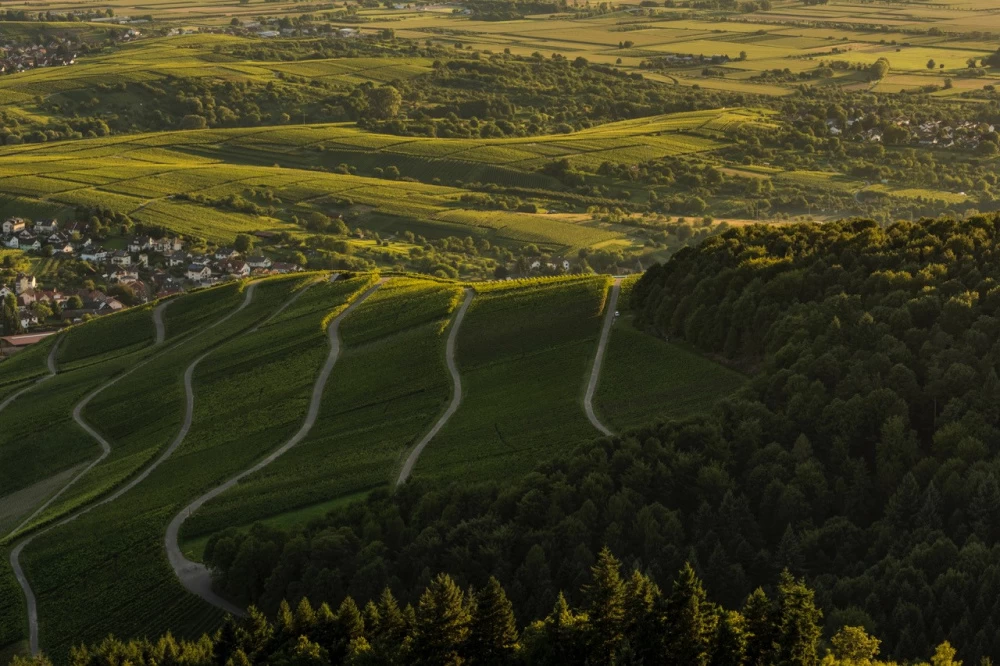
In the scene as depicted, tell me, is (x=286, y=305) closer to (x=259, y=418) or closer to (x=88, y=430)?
(x=88, y=430)

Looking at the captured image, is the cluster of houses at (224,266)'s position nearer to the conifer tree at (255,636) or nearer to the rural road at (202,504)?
the rural road at (202,504)

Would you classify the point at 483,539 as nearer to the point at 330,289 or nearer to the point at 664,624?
the point at 664,624

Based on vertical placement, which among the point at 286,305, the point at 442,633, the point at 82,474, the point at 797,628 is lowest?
the point at 82,474

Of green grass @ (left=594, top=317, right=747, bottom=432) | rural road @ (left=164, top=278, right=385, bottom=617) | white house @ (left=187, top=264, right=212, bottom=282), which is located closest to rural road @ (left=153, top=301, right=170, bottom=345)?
rural road @ (left=164, top=278, right=385, bottom=617)

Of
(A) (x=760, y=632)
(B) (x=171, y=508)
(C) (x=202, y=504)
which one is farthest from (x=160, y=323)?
(A) (x=760, y=632)

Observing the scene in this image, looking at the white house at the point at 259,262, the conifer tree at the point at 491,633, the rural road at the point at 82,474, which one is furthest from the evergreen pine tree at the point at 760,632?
the white house at the point at 259,262

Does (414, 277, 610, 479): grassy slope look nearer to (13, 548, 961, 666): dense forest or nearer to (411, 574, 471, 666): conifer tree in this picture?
(13, 548, 961, 666): dense forest
